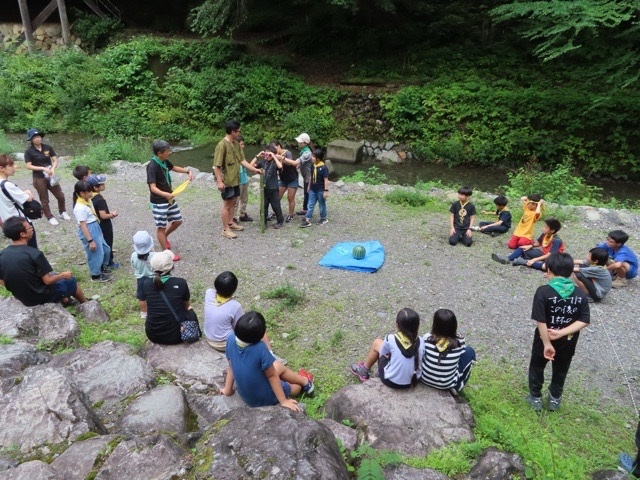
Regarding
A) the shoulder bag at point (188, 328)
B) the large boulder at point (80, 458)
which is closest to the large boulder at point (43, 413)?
the large boulder at point (80, 458)

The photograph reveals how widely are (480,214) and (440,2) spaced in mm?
13810

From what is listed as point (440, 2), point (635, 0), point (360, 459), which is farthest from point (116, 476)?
point (440, 2)

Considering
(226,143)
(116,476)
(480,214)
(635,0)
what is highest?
(635,0)

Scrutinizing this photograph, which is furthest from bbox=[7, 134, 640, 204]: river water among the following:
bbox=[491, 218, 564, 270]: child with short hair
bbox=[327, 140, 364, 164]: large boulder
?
bbox=[491, 218, 564, 270]: child with short hair

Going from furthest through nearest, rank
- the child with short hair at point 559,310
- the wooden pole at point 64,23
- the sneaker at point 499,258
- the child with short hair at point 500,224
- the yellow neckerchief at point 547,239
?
1. the wooden pole at point 64,23
2. the child with short hair at point 500,224
3. the sneaker at point 499,258
4. the yellow neckerchief at point 547,239
5. the child with short hair at point 559,310

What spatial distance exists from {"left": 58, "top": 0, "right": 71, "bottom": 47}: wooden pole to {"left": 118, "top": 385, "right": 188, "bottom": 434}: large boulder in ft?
69.2

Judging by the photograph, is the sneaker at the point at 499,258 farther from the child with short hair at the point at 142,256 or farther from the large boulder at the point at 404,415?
the child with short hair at the point at 142,256

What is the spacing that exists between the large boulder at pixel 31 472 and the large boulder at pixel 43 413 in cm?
31

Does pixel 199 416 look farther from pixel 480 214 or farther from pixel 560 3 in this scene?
pixel 560 3

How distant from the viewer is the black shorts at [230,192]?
22.5 feet

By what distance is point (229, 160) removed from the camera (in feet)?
22.0

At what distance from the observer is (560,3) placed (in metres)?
11.5

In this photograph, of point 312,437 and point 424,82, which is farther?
point 424,82

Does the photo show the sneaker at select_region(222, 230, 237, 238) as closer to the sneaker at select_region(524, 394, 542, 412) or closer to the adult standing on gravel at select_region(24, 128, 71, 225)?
the adult standing on gravel at select_region(24, 128, 71, 225)
